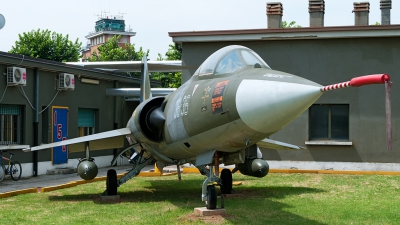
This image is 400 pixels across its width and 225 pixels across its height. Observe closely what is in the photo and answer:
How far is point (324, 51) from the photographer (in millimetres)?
20250

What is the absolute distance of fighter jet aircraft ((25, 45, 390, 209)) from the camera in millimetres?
7645

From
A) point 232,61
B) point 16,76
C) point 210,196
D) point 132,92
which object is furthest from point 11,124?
point 232,61

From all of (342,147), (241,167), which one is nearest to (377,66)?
(342,147)

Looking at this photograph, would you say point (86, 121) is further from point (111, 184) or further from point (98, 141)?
point (111, 184)

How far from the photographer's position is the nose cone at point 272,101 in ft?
24.2

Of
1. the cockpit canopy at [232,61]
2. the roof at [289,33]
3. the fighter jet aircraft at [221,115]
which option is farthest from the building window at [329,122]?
the cockpit canopy at [232,61]

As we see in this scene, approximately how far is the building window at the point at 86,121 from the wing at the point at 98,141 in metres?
9.59

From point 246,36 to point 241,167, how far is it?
8.33m

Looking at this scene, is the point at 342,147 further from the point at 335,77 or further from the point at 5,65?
the point at 5,65

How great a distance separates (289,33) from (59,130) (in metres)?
9.78

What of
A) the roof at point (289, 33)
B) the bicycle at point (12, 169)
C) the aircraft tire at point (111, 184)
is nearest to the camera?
the aircraft tire at point (111, 184)

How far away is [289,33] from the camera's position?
66.3ft

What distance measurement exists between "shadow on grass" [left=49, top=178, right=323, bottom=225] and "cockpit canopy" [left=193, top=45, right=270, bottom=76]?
259 cm

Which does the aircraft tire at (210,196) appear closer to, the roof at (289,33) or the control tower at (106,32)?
the roof at (289,33)
